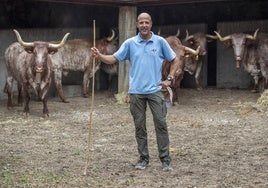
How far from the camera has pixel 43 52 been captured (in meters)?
11.4

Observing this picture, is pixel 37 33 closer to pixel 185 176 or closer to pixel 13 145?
pixel 13 145

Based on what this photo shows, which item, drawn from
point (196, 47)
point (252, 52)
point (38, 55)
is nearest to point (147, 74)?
point (38, 55)

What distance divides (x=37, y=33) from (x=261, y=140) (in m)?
8.47

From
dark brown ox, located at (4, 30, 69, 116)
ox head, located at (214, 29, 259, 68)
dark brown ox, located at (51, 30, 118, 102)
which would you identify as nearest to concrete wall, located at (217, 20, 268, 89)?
ox head, located at (214, 29, 259, 68)

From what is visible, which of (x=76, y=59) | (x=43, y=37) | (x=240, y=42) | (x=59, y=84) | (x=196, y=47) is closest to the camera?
(x=59, y=84)

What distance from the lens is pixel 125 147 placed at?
28.1 feet

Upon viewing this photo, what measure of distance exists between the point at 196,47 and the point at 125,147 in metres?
7.73

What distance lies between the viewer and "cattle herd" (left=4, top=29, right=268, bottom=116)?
1168 centimetres

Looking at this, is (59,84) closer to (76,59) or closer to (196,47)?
(76,59)

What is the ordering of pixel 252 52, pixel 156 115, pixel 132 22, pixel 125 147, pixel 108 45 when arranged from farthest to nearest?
1. pixel 108 45
2. pixel 252 52
3. pixel 132 22
4. pixel 125 147
5. pixel 156 115

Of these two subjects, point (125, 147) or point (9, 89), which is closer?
point (125, 147)

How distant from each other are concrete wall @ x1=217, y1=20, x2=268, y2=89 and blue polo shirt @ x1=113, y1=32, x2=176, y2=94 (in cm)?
959

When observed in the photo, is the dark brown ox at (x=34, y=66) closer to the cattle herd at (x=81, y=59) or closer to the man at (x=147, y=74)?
the cattle herd at (x=81, y=59)

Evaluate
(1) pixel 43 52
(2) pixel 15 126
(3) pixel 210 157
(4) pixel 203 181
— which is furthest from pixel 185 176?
(1) pixel 43 52
